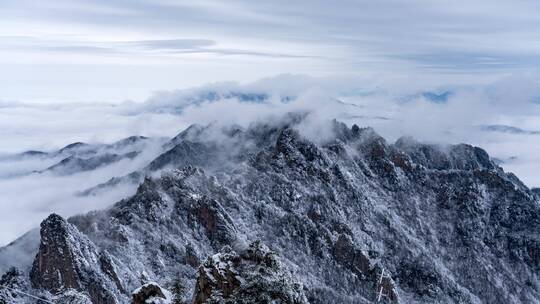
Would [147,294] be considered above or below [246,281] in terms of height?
below

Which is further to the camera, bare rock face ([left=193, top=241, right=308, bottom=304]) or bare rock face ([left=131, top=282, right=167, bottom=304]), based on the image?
bare rock face ([left=131, top=282, right=167, bottom=304])

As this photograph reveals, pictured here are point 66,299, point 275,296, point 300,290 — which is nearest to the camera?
point 275,296

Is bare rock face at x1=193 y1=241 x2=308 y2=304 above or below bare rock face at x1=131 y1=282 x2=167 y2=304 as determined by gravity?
above

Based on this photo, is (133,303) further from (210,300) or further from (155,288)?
(210,300)

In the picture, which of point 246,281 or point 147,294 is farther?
point 147,294

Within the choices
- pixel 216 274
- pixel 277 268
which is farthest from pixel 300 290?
pixel 216 274

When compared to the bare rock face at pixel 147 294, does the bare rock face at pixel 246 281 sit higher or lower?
higher

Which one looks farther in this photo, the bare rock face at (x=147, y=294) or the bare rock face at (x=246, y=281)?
the bare rock face at (x=147, y=294)

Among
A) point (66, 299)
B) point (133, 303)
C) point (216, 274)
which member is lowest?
point (66, 299)
